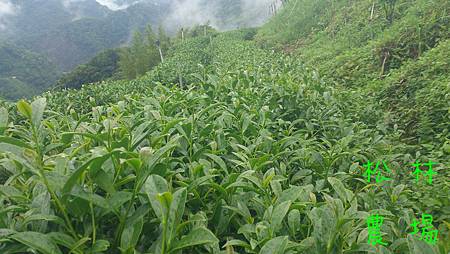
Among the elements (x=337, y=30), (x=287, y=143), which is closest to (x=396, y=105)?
(x=287, y=143)

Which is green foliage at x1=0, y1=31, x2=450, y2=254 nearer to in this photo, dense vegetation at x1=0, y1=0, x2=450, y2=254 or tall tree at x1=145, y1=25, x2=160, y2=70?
dense vegetation at x1=0, y1=0, x2=450, y2=254

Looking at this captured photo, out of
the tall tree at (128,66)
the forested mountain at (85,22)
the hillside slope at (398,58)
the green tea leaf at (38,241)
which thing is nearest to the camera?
the green tea leaf at (38,241)

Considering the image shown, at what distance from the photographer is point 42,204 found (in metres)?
0.77

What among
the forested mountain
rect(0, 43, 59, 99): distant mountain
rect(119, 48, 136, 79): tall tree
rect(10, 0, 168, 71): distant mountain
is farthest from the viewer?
rect(10, 0, 168, 71): distant mountain

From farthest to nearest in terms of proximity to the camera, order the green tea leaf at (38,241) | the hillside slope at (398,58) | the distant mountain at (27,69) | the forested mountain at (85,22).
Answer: the forested mountain at (85,22) → the distant mountain at (27,69) → the hillside slope at (398,58) → the green tea leaf at (38,241)

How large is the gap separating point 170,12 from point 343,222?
86.3 m

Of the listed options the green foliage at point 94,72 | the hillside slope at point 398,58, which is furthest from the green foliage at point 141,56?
the hillside slope at point 398,58

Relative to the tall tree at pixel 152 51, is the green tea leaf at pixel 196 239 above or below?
below

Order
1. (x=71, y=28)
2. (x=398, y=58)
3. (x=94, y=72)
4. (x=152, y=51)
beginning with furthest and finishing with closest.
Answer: (x=71, y=28)
(x=94, y=72)
(x=152, y=51)
(x=398, y=58)

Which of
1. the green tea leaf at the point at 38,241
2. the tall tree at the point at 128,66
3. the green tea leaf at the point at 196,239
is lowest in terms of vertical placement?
the green tea leaf at the point at 196,239

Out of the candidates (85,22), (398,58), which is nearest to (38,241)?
(398,58)

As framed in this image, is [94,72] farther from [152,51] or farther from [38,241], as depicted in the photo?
[38,241]

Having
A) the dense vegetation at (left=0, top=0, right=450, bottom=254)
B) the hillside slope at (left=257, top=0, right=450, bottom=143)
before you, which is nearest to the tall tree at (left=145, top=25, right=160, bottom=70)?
the hillside slope at (left=257, top=0, right=450, bottom=143)

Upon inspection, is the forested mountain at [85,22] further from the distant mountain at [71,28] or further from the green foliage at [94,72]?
the green foliage at [94,72]
